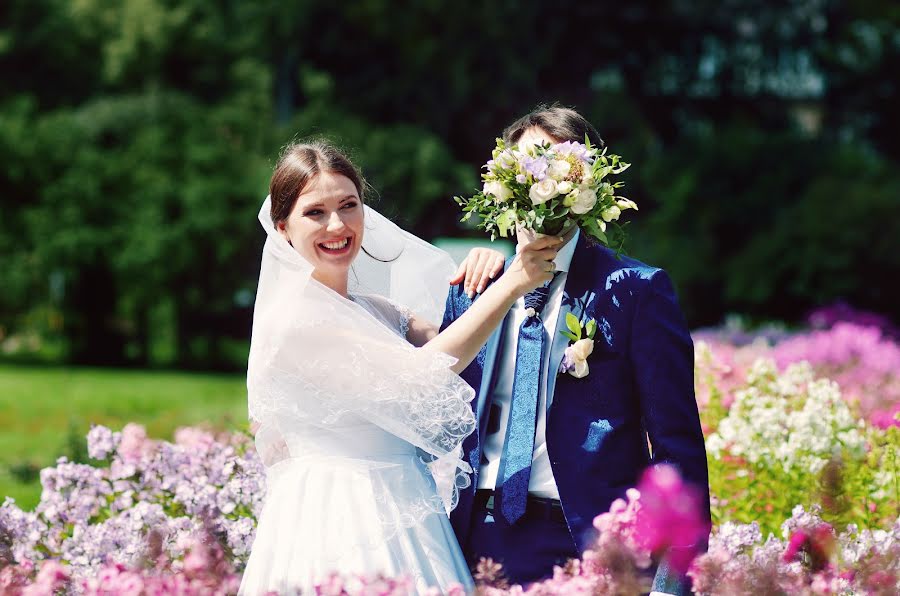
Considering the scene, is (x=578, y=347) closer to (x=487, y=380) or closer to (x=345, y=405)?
(x=487, y=380)

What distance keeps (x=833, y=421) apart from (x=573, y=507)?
2150mm

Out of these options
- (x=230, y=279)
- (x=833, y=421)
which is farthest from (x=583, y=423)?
(x=230, y=279)

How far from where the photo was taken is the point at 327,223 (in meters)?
3.31

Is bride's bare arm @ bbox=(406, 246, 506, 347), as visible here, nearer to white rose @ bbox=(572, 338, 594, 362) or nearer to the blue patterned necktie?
the blue patterned necktie

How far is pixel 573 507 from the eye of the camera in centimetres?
311

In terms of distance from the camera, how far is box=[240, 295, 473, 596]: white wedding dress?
10.1 ft

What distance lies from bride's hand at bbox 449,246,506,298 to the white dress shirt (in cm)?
13

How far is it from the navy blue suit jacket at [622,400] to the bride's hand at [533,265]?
0.29 metres

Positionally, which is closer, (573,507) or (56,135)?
(573,507)

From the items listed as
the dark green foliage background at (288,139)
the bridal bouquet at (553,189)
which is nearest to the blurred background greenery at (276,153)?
the dark green foliage background at (288,139)

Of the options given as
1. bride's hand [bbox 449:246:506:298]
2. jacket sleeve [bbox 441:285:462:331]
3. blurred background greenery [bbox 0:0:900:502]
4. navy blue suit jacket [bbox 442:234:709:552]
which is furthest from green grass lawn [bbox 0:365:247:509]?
navy blue suit jacket [bbox 442:234:709:552]

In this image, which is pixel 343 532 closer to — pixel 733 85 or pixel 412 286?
pixel 412 286

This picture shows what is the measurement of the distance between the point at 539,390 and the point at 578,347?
0.19m

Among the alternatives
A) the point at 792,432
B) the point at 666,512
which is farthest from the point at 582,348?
the point at 792,432
